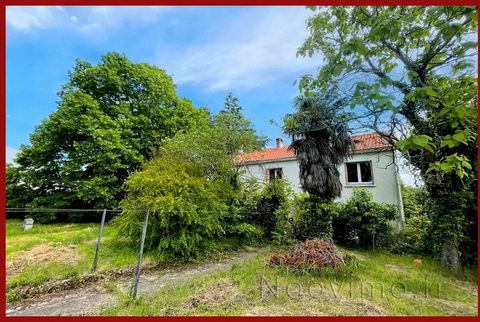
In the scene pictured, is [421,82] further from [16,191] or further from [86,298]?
[16,191]

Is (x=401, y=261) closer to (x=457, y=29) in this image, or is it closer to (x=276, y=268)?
(x=276, y=268)

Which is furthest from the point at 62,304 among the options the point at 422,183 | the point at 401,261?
the point at 422,183

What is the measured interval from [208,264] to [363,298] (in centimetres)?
412

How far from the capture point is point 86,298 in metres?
4.52

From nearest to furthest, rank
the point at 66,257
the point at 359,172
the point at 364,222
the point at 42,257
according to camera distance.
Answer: the point at 42,257 → the point at 66,257 → the point at 364,222 → the point at 359,172

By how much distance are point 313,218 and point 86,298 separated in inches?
276

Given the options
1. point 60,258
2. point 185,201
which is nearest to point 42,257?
point 60,258

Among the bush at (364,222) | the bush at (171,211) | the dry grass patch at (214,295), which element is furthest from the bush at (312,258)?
the bush at (364,222)

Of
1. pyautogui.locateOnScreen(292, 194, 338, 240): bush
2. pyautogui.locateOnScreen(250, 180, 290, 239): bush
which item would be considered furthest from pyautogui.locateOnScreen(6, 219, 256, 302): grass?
pyautogui.locateOnScreen(292, 194, 338, 240): bush

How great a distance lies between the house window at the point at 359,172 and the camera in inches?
537

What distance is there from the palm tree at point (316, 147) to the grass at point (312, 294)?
3162 millimetres

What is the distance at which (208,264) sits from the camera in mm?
7223

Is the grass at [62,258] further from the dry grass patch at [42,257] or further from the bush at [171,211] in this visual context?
the bush at [171,211]

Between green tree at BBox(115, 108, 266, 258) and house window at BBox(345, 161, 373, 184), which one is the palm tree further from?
house window at BBox(345, 161, 373, 184)
